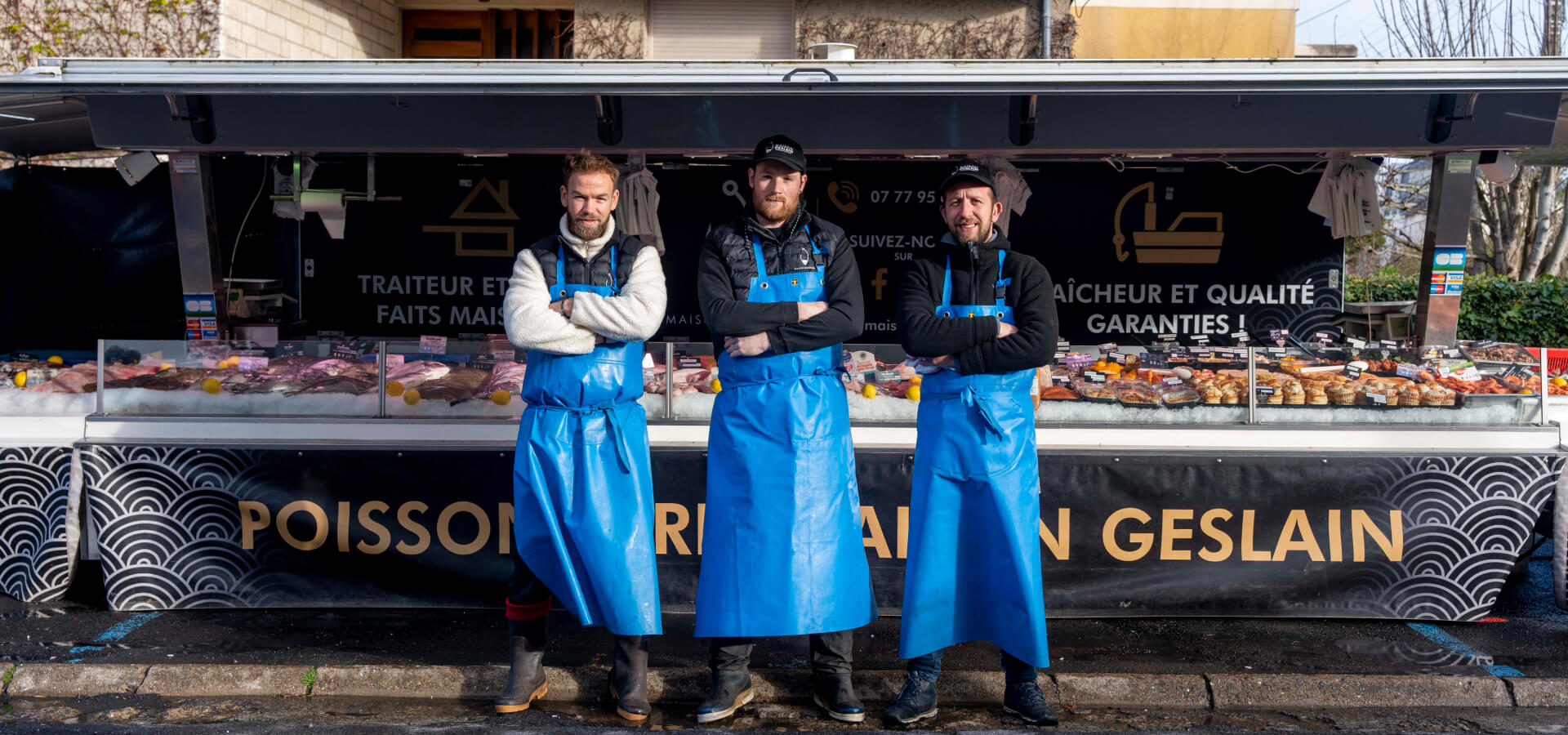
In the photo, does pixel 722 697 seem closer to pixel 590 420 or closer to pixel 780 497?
pixel 780 497

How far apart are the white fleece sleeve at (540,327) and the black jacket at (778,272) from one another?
43 centimetres

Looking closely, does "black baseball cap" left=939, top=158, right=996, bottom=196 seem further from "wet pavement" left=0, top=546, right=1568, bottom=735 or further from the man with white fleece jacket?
"wet pavement" left=0, top=546, right=1568, bottom=735

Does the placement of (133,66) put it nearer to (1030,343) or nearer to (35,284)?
(1030,343)

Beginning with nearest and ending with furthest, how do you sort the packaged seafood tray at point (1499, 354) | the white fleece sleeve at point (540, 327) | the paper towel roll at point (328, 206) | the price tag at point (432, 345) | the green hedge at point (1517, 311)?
the white fleece sleeve at point (540, 327)
the packaged seafood tray at point (1499, 354)
the price tag at point (432, 345)
the paper towel roll at point (328, 206)
the green hedge at point (1517, 311)

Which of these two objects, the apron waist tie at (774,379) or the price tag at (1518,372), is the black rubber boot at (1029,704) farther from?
the price tag at (1518,372)

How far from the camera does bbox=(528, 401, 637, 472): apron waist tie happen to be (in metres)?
3.71

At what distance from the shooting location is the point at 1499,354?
5.36 m

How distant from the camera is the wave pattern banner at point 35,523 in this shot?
5074mm

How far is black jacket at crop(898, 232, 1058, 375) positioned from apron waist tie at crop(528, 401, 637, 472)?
1.01 m

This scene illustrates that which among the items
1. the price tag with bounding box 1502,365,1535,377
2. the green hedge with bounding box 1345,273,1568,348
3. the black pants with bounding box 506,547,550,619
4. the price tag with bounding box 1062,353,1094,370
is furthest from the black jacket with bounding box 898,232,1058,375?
the green hedge with bounding box 1345,273,1568,348

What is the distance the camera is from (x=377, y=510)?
5.01 m

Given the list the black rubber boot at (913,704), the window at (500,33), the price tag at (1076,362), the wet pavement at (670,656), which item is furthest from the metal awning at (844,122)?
the window at (500,33)

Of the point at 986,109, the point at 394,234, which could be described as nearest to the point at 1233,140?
the point at 986,109

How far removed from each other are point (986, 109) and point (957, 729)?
3.46m
